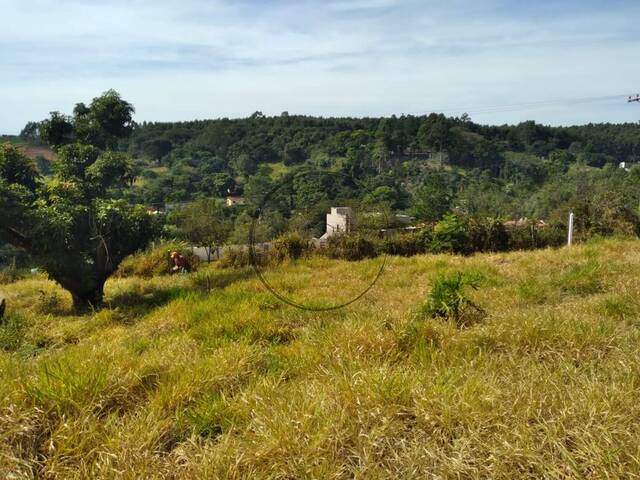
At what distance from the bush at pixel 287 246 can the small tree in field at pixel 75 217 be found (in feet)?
8.96

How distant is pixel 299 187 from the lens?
18.9ft

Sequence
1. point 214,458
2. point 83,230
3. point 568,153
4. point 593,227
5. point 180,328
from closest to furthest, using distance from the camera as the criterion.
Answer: point 214,458 → point 180,328 → point 83,230 → point 593,227 → point 568,153

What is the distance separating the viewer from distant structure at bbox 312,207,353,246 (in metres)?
7.69

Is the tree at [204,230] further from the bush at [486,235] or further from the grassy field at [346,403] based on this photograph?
the grassy field at [346,403]

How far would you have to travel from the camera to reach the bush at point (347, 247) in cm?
970

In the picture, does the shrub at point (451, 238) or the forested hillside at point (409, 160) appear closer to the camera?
the shrub at point (451, 238)

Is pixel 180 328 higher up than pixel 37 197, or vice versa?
pixel 37 197

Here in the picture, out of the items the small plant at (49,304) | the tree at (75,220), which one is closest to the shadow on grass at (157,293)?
the tree at (75,220)

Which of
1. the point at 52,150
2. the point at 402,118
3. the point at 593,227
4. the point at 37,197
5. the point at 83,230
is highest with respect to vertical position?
the point at 402,118

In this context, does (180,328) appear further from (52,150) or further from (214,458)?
(52,150)

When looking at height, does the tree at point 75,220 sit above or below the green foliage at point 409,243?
above

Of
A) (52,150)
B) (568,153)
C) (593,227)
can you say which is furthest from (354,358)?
(568,153)

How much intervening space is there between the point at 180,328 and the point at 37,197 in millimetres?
4473

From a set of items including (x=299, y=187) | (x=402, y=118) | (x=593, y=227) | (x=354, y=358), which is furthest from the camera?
(x=402, y=118)
